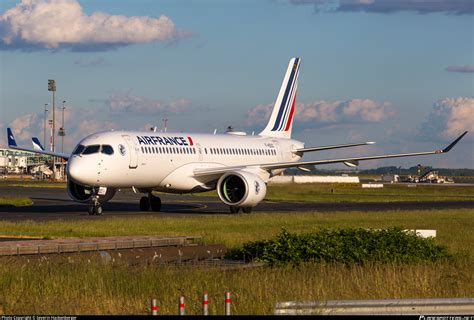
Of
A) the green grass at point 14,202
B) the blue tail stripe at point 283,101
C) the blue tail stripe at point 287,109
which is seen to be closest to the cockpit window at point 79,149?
the green grass at point 14,202

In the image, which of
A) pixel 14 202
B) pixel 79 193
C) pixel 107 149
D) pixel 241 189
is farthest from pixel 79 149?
pixel 14 202

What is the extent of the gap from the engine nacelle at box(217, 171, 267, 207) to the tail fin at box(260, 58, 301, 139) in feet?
40.2

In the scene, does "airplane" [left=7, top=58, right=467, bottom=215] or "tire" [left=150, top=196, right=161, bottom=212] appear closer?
"airplane" [left=7, top=58, right=467, bottom=215]

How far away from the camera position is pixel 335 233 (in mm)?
28094

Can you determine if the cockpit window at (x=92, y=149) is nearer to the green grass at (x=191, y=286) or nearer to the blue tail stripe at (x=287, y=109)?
the blue tail stripe at (x=287, y=109)

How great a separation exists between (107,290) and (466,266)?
9.98 meters

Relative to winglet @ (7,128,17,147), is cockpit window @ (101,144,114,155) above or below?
below

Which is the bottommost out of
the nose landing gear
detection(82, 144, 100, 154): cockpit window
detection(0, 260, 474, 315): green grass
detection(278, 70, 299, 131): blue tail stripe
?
detection(0, 260, 474, 315): green grass

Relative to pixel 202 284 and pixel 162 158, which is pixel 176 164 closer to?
pixel 162 158

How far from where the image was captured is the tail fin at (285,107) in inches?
2500

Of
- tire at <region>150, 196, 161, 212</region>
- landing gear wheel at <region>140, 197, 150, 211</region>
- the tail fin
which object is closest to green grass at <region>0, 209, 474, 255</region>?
tire at <region>150, 196, 161, 212</region>

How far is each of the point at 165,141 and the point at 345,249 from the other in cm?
2530

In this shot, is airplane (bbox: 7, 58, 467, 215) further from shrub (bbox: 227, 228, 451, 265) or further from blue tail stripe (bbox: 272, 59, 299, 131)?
shrub (bbox: 227, 228, 451, 265)

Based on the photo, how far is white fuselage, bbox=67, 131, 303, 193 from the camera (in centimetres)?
4597
